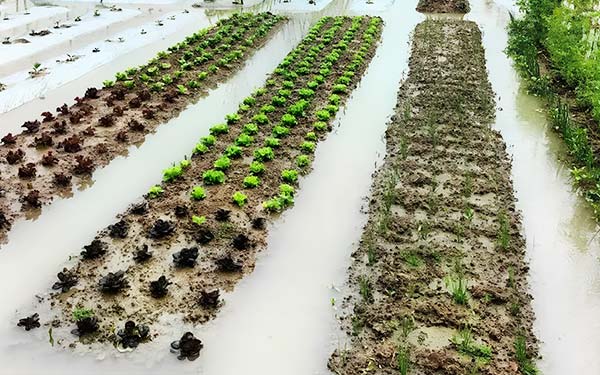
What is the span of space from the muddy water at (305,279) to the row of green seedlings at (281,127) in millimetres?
280

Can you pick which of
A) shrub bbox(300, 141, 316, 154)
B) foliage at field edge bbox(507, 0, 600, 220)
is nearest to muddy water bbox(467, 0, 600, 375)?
foliage at field edge bbox(507, 0, 600, 220)

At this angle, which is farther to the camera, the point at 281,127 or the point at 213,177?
the point at 281,127

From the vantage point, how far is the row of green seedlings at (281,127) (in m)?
8.45

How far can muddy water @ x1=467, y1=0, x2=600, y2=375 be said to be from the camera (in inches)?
228

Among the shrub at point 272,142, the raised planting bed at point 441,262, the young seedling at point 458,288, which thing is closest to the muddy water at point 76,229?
the shrub at point 272,142

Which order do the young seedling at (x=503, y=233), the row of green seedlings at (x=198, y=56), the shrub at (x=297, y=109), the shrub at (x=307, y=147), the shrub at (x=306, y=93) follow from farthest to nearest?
the row of green seedlings at (x=198, y=56) → the shrub at (x=306, y=93) → the shrub at (x=297, y=109) → the shrub at (x=307, y=147) → the young seedling at (x=503, y=233)

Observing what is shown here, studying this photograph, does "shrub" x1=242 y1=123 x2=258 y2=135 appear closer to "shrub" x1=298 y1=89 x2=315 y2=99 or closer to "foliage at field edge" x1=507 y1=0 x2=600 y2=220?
"shrub" x1=298 y1=89 x2=315 y2=99

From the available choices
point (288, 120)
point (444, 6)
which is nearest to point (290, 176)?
point (288, 120)

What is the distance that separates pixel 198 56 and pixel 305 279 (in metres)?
10.00

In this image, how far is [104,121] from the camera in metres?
10.6

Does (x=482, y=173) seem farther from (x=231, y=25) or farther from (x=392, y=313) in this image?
(x=231, y=25)

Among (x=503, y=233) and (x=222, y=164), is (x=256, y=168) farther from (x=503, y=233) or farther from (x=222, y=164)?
(x=503, y=233)

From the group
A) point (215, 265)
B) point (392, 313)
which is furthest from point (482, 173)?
point (215, 265)

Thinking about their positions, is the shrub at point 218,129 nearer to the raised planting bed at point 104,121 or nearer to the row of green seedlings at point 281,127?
the row of green seedlings at point 281,127
